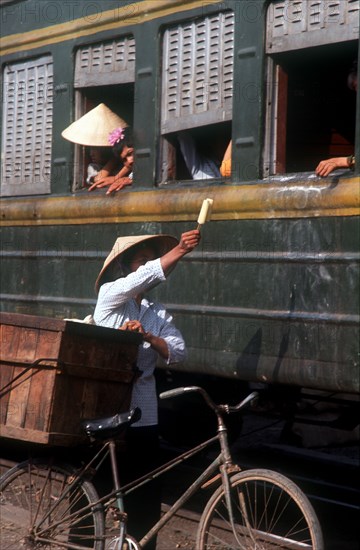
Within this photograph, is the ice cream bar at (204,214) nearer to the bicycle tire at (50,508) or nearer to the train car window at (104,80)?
the bicycle tire at (50,508)

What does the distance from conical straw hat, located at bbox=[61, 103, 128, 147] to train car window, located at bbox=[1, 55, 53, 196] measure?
1.52ft

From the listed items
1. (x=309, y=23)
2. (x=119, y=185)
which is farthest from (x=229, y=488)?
(x=119, y=185)

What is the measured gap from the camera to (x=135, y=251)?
541 cm

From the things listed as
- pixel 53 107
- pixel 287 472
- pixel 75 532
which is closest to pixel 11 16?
pixel 53 107

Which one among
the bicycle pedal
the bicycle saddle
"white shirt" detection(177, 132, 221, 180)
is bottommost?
the bicycle pedal

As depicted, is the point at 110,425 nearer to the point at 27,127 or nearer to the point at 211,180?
the point at 211,180

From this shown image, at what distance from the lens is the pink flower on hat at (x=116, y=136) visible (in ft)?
24.0

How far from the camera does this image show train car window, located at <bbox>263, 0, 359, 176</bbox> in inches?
233

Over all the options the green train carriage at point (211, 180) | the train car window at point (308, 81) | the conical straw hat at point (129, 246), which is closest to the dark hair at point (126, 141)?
the green train carriage at point (211, 180)

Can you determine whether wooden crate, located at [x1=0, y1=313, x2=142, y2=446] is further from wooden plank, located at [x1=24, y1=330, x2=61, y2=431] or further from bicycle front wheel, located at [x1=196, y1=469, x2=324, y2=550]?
bicycle front wheel, located at [x1=196, y1=469, x2=324, y2=550]

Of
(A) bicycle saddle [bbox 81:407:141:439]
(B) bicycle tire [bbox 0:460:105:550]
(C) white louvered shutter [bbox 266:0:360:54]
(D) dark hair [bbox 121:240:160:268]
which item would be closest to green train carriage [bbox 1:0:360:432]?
(C) white louvered shutter [bbox 266:0:360:54]

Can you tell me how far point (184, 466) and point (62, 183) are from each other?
2290 mm

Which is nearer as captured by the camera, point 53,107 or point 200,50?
point 200,50

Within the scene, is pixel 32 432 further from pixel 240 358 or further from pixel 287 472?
pixel 287 472
